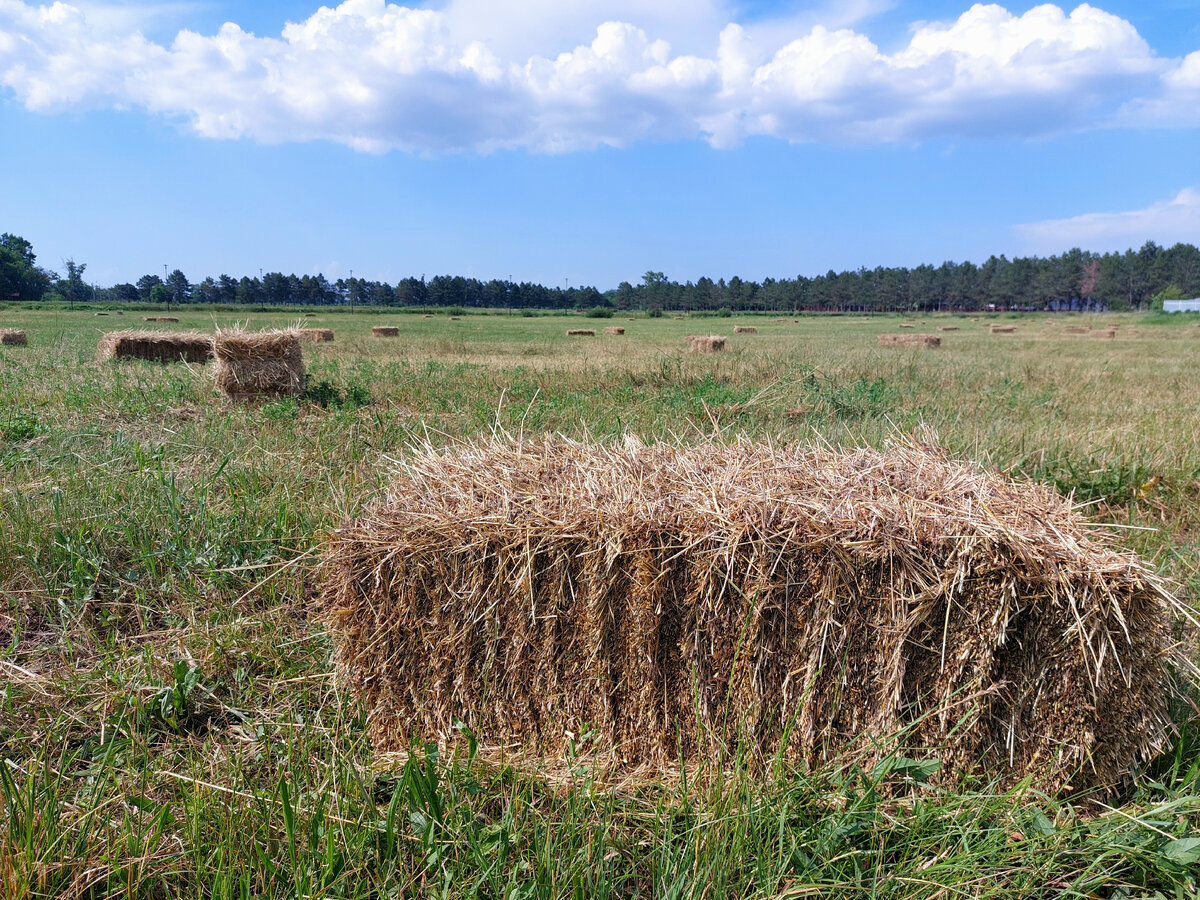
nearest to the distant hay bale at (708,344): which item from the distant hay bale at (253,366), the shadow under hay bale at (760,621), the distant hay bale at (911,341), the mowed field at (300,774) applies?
the distant hay bale at (911,341)

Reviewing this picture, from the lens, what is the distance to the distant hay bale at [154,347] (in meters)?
14.4

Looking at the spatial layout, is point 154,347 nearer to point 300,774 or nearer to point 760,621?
A: point 300,774

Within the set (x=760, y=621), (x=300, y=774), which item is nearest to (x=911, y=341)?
(x=760, y=621)

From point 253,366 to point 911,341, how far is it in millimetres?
26024

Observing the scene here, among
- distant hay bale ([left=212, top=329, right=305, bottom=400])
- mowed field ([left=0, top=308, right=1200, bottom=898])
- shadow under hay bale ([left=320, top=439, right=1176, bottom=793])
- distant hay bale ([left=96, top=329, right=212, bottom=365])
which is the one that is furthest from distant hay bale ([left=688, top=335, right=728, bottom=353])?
shadow under hay bale ([left=320, top=439, right=1176, bottom=793])

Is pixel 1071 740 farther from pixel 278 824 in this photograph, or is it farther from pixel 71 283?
pixel 71 283

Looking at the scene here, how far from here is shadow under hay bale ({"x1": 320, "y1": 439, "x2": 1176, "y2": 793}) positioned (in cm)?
217

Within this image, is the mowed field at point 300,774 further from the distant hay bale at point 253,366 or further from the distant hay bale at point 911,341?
the distant hay bale at point 911,341

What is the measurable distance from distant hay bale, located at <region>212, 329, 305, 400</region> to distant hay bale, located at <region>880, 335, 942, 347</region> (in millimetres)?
23013

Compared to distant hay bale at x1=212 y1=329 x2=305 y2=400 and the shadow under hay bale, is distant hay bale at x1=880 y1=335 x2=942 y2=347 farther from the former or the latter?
the shadow under hay bale

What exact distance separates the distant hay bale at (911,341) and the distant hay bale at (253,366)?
2301cm

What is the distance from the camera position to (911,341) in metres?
28.2

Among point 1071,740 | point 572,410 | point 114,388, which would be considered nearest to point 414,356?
point 114,388

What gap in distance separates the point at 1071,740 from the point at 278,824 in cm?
249
